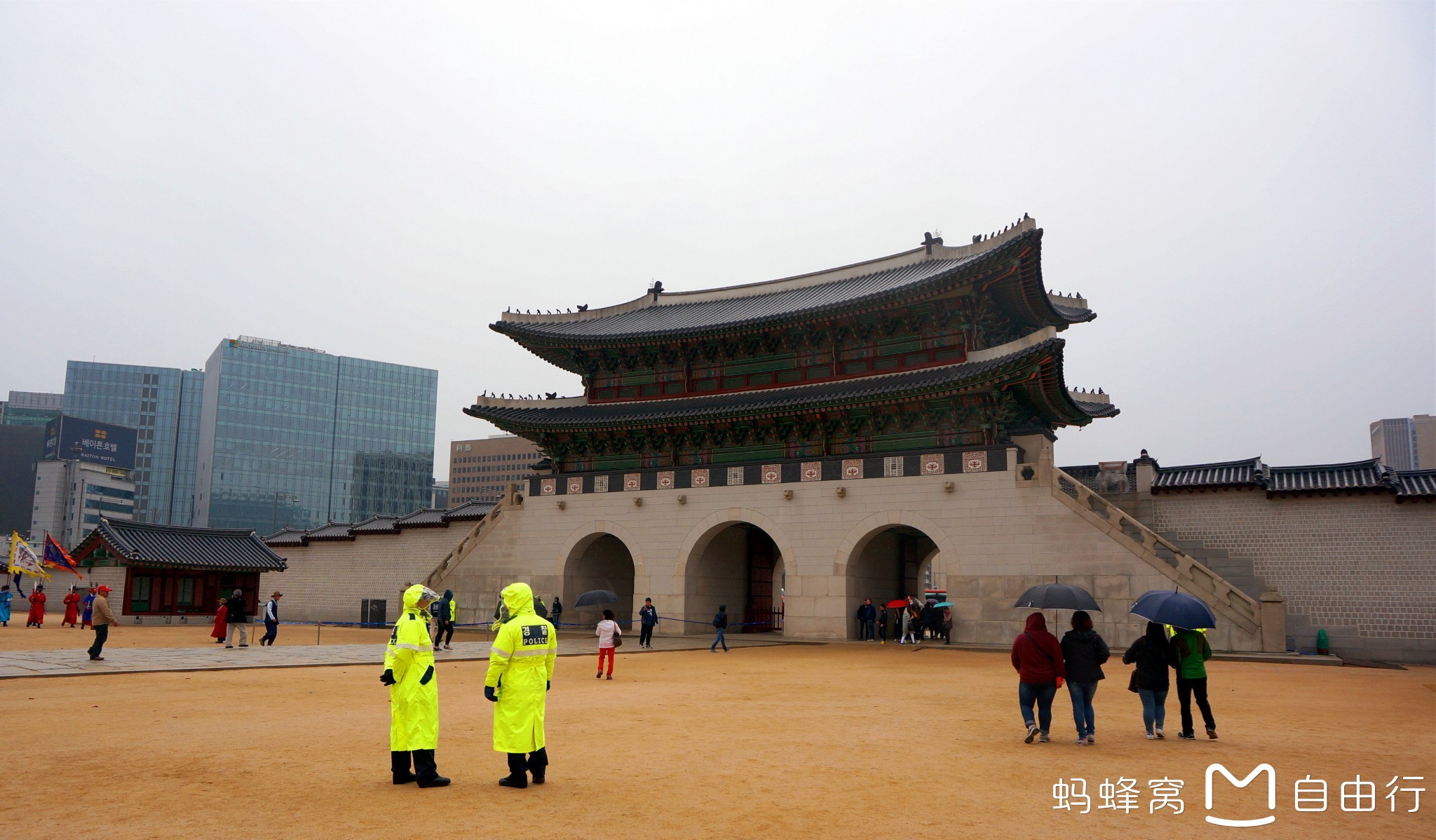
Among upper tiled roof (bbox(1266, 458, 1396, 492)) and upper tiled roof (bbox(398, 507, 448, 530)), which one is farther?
upper tiled roof (bbox(398, 507, 448, 530))

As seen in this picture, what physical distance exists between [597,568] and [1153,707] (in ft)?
86.5

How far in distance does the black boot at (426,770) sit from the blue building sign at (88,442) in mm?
99755

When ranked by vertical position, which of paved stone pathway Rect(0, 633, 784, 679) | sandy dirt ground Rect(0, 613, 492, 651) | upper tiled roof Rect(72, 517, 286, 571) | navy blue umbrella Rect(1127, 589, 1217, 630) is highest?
upper tiled roof Rect(72, 517, 286, 571)

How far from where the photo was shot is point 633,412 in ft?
109

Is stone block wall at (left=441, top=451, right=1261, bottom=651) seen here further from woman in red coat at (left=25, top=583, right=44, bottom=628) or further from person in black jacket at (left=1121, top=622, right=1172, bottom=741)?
person in black jacket at (left=1121, top=622, right=1172, bottom=741)

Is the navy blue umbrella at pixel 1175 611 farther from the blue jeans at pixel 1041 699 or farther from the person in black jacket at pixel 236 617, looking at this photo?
the person in black jacket at pixel 236 617

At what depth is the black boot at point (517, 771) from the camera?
7895 mm

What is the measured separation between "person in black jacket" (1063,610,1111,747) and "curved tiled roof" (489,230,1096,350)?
1764 cm

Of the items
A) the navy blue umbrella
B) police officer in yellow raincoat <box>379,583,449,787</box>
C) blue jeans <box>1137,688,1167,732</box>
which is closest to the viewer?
police officer in yellow raincoat <box>379,583,449,787</box>

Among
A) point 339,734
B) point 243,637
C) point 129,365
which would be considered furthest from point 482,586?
point 129,365

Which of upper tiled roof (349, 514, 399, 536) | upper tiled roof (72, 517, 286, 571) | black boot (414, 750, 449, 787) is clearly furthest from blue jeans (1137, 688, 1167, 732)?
upper tiled roof (349, 514, 399, 536)

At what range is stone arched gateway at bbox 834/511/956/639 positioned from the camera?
90.8 feet

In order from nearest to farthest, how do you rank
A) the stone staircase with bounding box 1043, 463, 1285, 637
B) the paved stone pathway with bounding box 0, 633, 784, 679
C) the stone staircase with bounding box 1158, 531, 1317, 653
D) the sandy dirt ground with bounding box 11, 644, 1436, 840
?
the sandy dirt ground with bounding box 11, 644, 1436, 840 < the paved stone pathway with bounding box 0, 633, 784, 679 < the stone staircase with bounding box 1043, 463, 1285, 637 < the stone staircase with bounding box 1158, 531, 1317, 653

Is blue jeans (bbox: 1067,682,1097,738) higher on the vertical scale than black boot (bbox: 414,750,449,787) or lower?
higher
